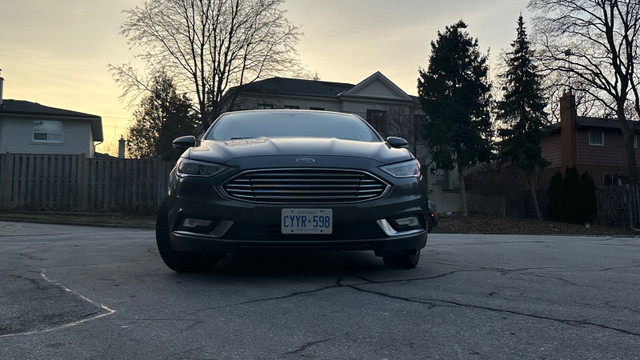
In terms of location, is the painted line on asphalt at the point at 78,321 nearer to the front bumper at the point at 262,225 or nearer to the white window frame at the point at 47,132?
the front bumper at the point at 262,225

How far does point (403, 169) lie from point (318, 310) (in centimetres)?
163

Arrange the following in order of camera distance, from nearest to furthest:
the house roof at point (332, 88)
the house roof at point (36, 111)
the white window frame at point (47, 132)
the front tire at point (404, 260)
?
1. the front tire at point (404, 260)
2. the house roof at point (36, 111)
3. the white window frame at point (47, 132)
4. the house roof at point (332, 88)

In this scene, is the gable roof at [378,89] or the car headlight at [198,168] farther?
the gable roof at [378,89]

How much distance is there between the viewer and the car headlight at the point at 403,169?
430cm

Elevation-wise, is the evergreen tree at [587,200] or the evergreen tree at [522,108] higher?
the evergreen tree at [522,108]

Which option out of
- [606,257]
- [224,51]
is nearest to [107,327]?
[606,257]

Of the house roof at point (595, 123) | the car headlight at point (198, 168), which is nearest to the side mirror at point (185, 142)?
the car headlight at point (198, 168)

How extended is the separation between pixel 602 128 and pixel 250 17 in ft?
78.2

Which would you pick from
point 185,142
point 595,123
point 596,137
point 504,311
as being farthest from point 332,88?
point 504,311

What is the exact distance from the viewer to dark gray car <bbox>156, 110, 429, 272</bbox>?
398 centimetres

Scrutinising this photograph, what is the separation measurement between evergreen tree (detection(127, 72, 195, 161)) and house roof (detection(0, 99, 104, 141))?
3136 millimetres

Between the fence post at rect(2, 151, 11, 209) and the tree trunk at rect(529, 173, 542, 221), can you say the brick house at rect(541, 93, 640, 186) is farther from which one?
the fence post at rect(2, 151, 11, 209)

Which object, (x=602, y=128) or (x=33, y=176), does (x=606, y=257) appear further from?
(x=602, y=128)

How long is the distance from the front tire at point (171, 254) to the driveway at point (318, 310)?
3.7 inches
